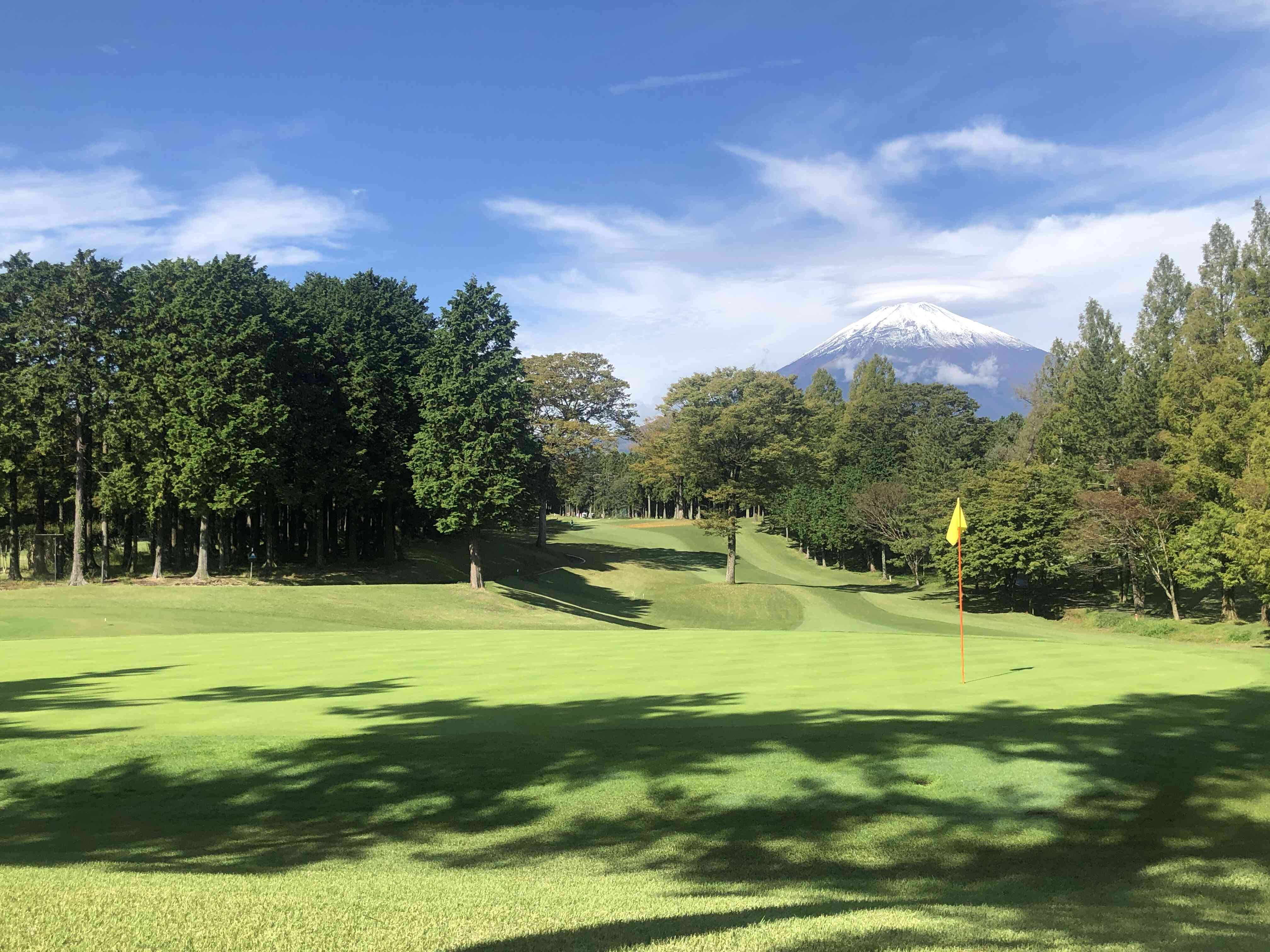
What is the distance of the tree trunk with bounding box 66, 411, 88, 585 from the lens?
145 feet

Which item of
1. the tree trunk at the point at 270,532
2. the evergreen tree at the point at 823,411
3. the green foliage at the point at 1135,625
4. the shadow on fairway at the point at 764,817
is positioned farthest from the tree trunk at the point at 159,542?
the green foliage at the point at 1135,625

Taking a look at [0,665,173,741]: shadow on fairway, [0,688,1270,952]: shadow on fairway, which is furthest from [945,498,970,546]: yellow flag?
[0,665,173,741]: shadow on fairway

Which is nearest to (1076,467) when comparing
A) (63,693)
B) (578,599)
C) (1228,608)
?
(1228,608)

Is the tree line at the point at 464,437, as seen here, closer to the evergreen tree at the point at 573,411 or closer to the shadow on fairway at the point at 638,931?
the evergreen tree at the point at 573,411

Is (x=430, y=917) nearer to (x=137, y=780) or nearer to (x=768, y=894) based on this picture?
(x=768, y=894)

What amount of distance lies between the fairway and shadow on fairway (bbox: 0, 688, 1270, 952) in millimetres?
43

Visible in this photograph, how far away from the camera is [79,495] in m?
44.6

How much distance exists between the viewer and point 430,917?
20.0 ft

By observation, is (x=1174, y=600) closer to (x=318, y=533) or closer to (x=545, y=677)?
(x=545, y=677)

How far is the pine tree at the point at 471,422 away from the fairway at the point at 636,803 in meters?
27.6

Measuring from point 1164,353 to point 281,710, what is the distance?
6806cm

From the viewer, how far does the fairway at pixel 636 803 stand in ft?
20.1

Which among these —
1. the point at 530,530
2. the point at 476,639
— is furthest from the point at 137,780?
the point at 530,530

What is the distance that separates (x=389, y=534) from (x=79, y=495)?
2182 cm
